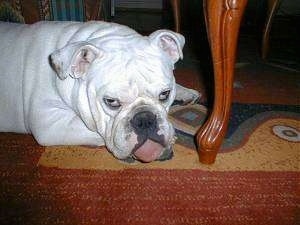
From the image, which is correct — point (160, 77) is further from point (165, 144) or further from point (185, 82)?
point (185, 82)

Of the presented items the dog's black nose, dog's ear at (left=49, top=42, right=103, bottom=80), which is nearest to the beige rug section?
the dog's black nose

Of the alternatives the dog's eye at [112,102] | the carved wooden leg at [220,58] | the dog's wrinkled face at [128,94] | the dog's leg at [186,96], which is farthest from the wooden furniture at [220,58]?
Answer: the dog's leg at [186,96]

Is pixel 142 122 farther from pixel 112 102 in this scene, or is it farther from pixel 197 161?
pixel 197 161

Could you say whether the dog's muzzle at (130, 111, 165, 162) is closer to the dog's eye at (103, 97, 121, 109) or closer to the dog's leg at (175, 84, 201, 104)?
the dog's eye at (103, 97, 121, 109)

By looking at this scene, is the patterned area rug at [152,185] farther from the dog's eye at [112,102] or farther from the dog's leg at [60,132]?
the dog's eye at [112,102]

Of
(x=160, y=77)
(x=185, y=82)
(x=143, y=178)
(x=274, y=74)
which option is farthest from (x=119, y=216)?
(x=274, y=74)

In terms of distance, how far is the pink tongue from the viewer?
102 centimetres

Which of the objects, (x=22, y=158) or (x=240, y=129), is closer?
(x=22, y=158)

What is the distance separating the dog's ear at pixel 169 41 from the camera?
112 centimetres

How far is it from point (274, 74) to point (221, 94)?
1.17 m

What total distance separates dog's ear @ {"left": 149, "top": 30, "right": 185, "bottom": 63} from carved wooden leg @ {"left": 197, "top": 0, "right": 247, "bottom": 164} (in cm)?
16

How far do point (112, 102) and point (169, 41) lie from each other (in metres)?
0.31

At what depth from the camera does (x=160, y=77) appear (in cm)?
105

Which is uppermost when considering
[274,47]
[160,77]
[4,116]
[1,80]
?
[160,77]
